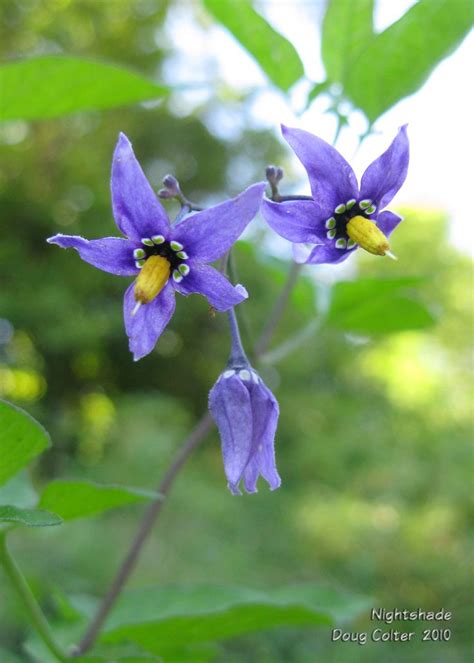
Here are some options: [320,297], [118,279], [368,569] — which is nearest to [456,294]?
[118,279]

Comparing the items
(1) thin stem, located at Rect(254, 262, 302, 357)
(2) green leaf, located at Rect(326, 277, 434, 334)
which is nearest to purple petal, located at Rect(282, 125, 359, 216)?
(1) thin stem, located at Rect(254, 262, 302, 357)

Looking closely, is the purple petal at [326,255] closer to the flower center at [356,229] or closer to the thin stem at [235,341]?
the flower center at [356,229]

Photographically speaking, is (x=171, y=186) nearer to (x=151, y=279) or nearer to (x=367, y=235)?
(x=151, y=279)

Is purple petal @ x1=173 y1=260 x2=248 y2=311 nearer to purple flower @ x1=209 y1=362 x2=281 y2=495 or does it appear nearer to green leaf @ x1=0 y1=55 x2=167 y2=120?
purple flower @ x1=209 y1=362 x2=281 y2=495

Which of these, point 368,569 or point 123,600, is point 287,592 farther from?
point 368,569

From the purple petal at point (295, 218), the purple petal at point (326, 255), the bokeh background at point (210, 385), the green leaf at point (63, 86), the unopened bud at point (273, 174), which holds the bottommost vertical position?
the bokeh background at point (210, 385)

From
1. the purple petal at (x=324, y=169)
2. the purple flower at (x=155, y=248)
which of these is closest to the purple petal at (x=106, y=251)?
the purple flower at (x=155, y=248)
